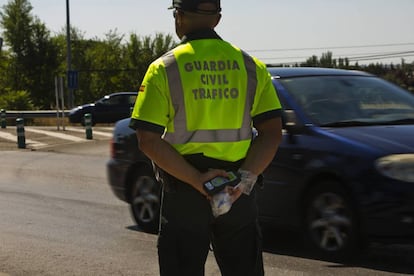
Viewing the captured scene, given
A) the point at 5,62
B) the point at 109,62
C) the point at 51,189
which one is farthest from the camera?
the point at 109,62

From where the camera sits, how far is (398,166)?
588 centimetres

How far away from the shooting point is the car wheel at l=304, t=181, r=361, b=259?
6.10 meters

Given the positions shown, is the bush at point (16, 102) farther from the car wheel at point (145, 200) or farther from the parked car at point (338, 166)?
the parked car at point (338, 166)

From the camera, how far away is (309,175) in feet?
21.0

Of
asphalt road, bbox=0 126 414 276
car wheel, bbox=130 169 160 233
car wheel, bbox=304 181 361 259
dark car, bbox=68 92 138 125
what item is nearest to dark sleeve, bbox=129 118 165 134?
asphalt road, bbox=0 126 414 276

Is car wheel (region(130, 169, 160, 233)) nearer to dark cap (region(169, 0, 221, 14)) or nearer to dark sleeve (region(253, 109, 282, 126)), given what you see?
dark sleeve (region(253, 109, 282, 126))

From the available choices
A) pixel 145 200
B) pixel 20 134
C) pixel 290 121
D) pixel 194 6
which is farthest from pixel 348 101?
pixel 20 134

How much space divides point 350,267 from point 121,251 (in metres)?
2.03

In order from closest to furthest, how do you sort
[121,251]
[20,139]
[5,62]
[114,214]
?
1. [121,251]
2. [114,214]
3. [20,139]
4. [5,62]

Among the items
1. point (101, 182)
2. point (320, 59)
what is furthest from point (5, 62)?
point (320, 59)

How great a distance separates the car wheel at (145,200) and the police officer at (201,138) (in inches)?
172

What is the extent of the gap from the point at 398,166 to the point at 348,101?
1.26 m

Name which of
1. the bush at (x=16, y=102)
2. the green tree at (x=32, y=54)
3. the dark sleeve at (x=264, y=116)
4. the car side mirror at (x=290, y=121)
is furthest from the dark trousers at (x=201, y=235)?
the green tree at (x=32, y=54)

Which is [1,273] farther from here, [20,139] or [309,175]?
[20,139]
